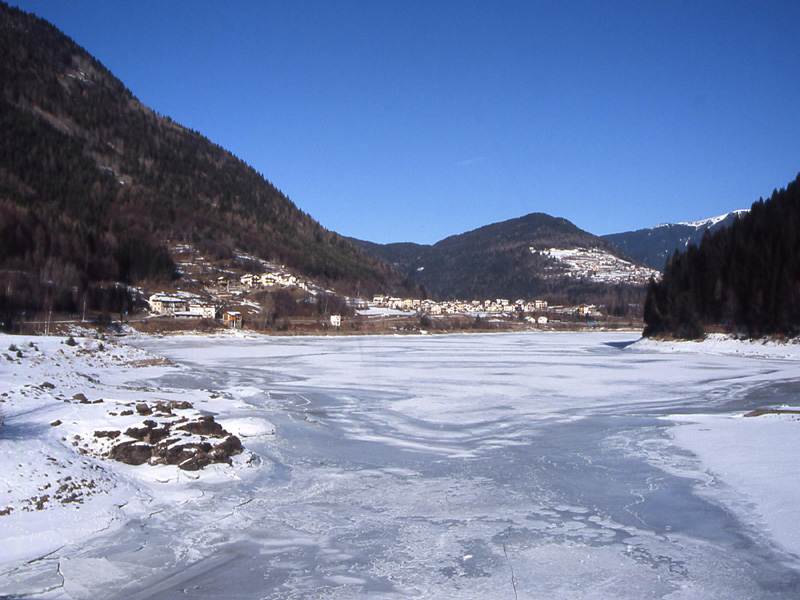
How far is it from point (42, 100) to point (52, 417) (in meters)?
190

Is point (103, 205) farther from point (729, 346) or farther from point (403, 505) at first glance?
point (403, 505)

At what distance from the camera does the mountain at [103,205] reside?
3629 inches

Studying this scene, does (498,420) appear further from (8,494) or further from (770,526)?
(8,494)

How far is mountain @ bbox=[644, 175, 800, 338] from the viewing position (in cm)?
4975

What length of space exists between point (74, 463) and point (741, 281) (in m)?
58.6

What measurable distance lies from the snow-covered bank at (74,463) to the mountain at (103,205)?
45766 millimetres

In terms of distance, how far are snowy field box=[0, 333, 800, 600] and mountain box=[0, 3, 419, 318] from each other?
49.9 meters

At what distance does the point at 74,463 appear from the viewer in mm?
8336

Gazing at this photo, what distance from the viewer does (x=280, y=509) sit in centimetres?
812

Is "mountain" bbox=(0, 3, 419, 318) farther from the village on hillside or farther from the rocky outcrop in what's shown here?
the rocky outcrop

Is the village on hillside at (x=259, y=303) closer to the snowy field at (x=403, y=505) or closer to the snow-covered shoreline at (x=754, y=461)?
the snowy field at (x=403, y=505)

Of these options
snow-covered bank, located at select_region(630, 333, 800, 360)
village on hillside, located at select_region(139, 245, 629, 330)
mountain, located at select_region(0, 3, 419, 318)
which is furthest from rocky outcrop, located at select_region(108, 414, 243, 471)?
village on hillside, located at select_region(139, 245, 629, 330)

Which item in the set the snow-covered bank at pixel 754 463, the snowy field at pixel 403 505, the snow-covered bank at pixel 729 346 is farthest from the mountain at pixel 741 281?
the snow-covered bank at pixel 754 463

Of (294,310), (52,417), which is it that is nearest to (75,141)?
(294,310)
